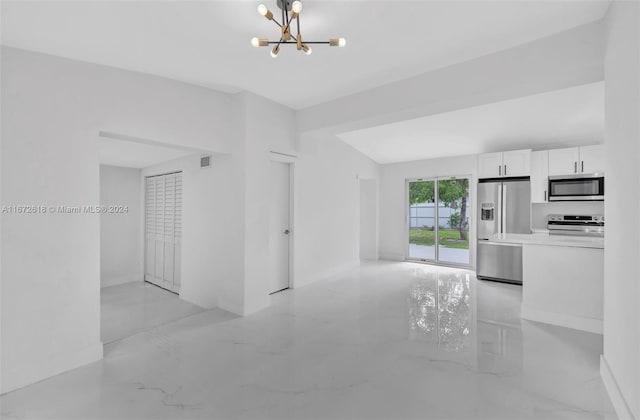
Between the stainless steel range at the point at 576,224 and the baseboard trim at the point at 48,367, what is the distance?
6.46 m

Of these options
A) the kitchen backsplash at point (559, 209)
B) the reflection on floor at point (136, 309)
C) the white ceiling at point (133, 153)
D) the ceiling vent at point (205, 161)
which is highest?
the white ceiling at point (133, 153)

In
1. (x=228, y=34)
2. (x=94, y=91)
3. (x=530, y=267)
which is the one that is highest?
(x=228, y=34)

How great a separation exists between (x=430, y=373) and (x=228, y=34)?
3143 millimetres

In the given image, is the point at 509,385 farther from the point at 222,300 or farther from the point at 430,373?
the point at 222,300

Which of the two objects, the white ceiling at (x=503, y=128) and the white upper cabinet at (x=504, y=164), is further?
the white upper cabinet at (x=504, y=164)

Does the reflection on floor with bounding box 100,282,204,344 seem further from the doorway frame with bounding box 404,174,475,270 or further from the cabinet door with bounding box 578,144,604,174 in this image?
the cabinet door with bounding box 578,144,604,174

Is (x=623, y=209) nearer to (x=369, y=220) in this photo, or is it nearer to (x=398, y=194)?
(x=398, y=194)

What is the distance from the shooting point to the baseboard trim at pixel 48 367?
85.7 inches

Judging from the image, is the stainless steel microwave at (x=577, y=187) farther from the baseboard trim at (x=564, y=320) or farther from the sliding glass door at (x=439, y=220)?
the baseboard trim at (x=564, y=320)

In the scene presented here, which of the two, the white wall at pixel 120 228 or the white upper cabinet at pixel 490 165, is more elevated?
the white upper cabinet at pixel 490 165

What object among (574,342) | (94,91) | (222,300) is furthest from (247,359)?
(574,342)

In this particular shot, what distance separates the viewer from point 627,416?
5.75ft

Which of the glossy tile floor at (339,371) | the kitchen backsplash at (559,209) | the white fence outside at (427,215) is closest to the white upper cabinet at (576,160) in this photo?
the kitchen backsplash at (559,209)

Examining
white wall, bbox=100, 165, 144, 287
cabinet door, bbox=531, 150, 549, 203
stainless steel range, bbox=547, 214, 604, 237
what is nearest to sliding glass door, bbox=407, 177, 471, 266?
cabinet door, bbox=531, 150, 549, 203
